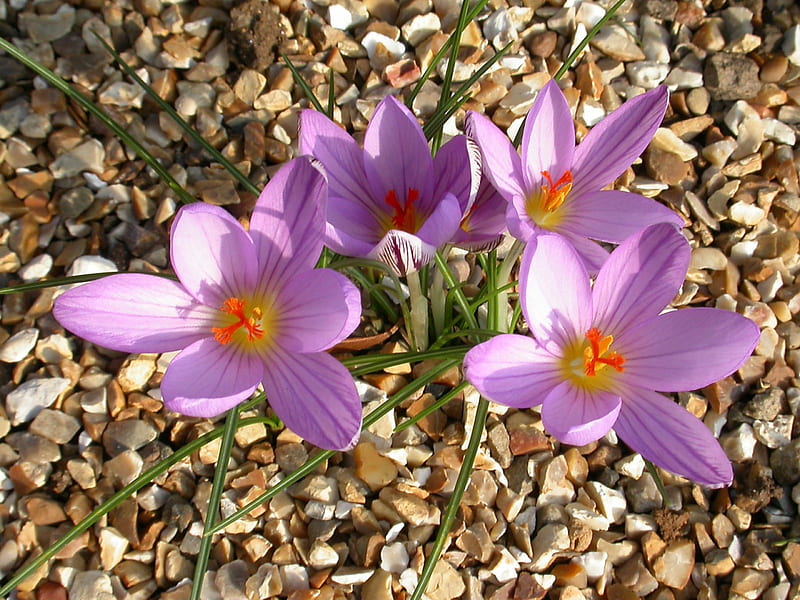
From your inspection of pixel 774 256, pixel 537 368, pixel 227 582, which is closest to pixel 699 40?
pixel 774 256

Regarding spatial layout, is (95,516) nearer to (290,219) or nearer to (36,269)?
(290,219)

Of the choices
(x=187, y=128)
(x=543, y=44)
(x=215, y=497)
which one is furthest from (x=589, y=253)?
(x=543, y=44)

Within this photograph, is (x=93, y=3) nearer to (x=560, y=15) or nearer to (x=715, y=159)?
(x=560, y=15)

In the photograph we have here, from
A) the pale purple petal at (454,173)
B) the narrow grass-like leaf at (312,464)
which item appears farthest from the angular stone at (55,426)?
the pale purple petal at (454,173)

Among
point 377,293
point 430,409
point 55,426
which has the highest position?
point 377,293

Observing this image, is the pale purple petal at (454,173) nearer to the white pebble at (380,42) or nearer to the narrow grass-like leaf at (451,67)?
the narrow grass-like leaf at (451,67)

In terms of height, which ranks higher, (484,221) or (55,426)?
(484,221)
